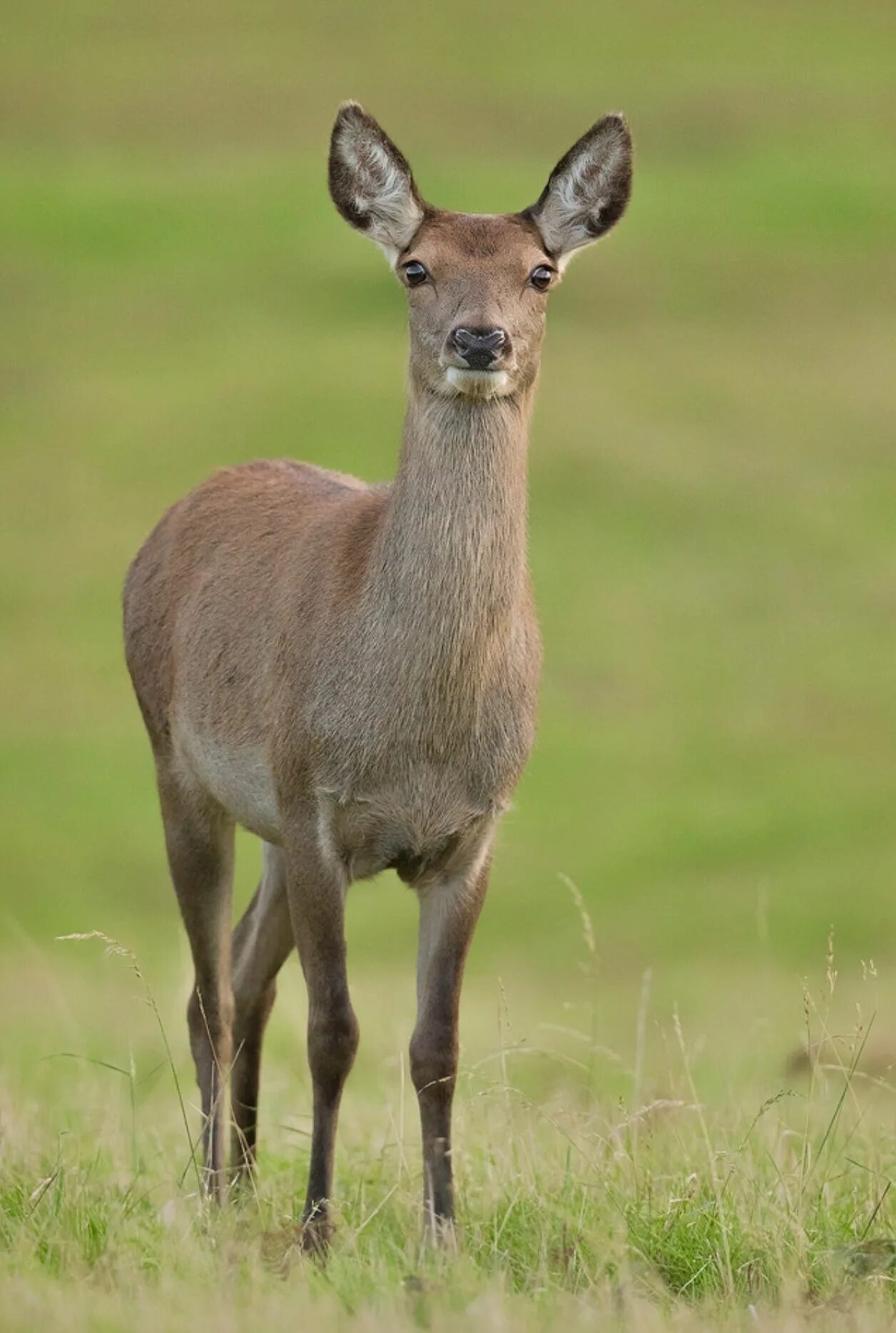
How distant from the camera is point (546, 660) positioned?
2669cm

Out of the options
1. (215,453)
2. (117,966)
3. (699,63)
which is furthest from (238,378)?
(699,63)

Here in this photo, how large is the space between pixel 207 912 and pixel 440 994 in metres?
1.27

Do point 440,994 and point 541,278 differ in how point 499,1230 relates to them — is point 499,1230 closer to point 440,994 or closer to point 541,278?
point 440,994

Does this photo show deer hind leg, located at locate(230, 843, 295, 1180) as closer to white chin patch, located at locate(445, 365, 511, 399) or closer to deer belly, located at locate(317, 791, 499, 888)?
deer belly, located at locate(317, 791, 499, 888)

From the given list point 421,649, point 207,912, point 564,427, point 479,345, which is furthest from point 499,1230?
point 564,427

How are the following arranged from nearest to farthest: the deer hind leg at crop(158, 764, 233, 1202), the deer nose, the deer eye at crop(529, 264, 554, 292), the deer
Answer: the deer nose, the deer, the deer eye at crop(529, 264, 554, 292), the deer hind leg at crop(158, 764, 233, 1202)

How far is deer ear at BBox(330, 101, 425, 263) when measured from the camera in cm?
721

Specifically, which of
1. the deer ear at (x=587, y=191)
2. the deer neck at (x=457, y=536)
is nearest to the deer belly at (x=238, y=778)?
the deer neck at (x=457, y=536)

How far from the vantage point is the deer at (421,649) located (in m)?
6.94

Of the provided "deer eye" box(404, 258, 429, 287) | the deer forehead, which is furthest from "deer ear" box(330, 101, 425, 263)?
"deer eye" box(404, 258, 429, 287)

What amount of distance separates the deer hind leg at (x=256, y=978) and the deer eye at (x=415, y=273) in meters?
2.23

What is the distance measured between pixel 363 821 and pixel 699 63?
50317 millimetres

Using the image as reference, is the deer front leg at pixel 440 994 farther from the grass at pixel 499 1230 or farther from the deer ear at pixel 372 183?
the deer ear at pixel 372 183

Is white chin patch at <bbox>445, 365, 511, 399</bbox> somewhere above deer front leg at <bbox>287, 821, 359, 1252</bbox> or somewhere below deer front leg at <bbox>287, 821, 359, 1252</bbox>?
above
